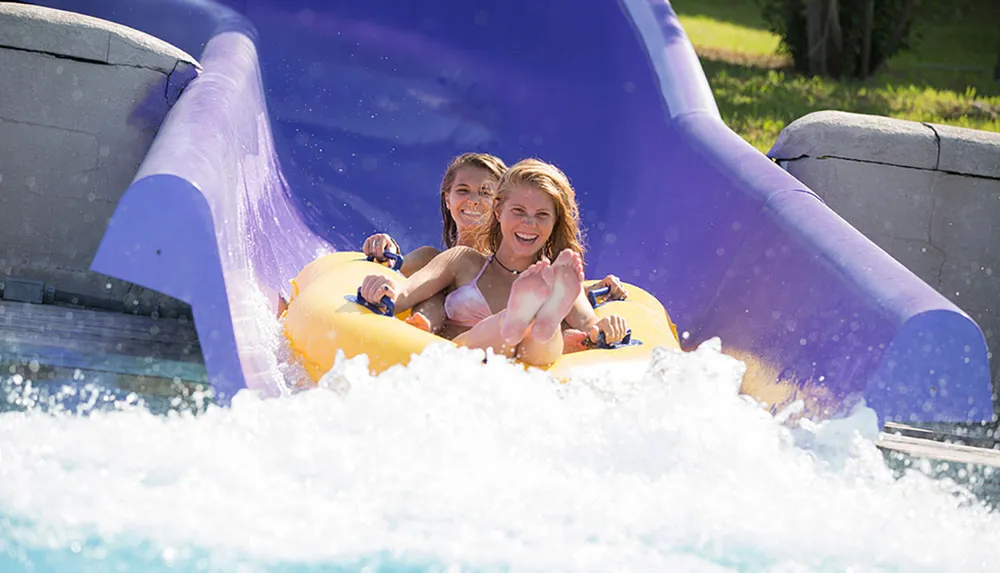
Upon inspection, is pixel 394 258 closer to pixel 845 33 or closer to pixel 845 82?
pixel 845 82

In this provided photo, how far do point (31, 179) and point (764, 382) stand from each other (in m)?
2.13

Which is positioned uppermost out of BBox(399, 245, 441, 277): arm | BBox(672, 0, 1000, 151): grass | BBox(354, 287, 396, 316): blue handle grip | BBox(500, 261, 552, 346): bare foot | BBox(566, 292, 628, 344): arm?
BBox(500, 261, 552, 346): bare foot

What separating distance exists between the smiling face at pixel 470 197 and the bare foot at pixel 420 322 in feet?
1.76

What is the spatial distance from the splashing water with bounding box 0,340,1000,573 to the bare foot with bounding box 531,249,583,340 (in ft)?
0.42

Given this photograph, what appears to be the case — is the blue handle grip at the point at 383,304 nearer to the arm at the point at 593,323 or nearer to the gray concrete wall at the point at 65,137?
Result: the arm at the point at 593,323

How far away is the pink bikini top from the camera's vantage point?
10.1 feet

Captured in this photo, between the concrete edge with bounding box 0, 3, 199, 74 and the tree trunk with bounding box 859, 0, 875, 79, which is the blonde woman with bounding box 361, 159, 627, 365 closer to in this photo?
the concrete edge with bounding box 0, 3, 199, 74

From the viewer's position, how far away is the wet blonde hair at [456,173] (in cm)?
368

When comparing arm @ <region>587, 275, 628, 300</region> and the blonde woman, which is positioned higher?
the blonde woman

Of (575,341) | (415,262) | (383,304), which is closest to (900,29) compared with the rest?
(415,262)

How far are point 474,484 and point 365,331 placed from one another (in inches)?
25.3

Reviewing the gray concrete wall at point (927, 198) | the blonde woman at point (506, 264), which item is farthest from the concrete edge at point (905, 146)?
the blonde woman at point (506, 264)

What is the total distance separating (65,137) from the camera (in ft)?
11.6

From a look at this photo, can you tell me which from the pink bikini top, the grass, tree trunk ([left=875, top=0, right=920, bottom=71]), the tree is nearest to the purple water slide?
the pink bikini top
